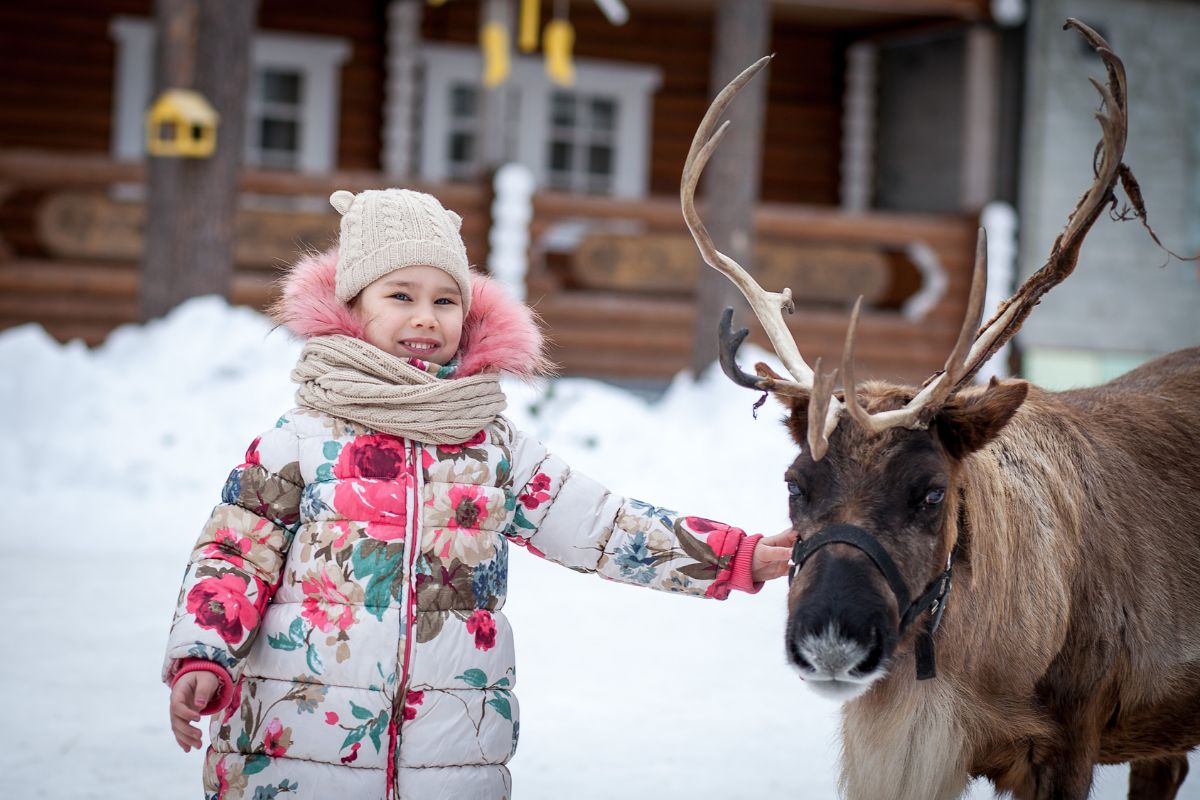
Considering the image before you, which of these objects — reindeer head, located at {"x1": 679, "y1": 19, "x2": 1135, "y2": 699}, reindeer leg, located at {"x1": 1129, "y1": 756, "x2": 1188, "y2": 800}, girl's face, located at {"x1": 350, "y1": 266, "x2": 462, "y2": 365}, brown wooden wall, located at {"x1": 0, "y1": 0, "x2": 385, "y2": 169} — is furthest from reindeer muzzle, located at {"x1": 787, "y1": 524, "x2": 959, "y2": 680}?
brown wooden wall, located at {"x1": 0, "y1": 0, "x2": 385, "y2": 169}

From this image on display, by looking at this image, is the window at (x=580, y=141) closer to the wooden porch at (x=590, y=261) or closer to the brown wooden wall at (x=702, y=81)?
the brown wooden wall at (x=702, y=81)

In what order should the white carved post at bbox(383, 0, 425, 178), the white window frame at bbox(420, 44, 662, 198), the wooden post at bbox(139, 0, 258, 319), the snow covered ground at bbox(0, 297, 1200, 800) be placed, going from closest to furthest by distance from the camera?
the snow covered ground at bbox(0, 297, 1200, 800)
the wooden post at bbox(139, 0, 258, 319)
the white carved post at bbox(383, 0, 425, 178)
the white window frame at bbox(420, 44, 662, 198)

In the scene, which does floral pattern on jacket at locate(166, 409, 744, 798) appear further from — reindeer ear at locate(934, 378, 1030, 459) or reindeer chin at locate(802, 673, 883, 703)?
reindeer ear at locate(934, 378, 1030, 459)

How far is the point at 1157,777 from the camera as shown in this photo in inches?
145

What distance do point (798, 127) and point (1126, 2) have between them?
138 inches

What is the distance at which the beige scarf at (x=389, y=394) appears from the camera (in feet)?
8.47

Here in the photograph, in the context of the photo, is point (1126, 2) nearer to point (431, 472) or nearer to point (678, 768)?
point (678, 768)

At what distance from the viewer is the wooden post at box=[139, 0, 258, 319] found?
8883 mm

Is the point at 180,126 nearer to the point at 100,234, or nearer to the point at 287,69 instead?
→ the point at 100,234

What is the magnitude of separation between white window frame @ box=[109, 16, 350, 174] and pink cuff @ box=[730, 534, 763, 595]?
36.1 feet

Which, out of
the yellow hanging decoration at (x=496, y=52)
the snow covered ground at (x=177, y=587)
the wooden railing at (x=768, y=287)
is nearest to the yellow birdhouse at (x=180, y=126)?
the snow covered ground at (x=177, y=587)

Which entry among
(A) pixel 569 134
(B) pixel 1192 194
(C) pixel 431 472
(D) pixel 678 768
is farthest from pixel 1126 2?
(C) pixel 431 472

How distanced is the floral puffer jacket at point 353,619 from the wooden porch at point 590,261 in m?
7.93

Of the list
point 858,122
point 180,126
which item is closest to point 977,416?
point 180,126
